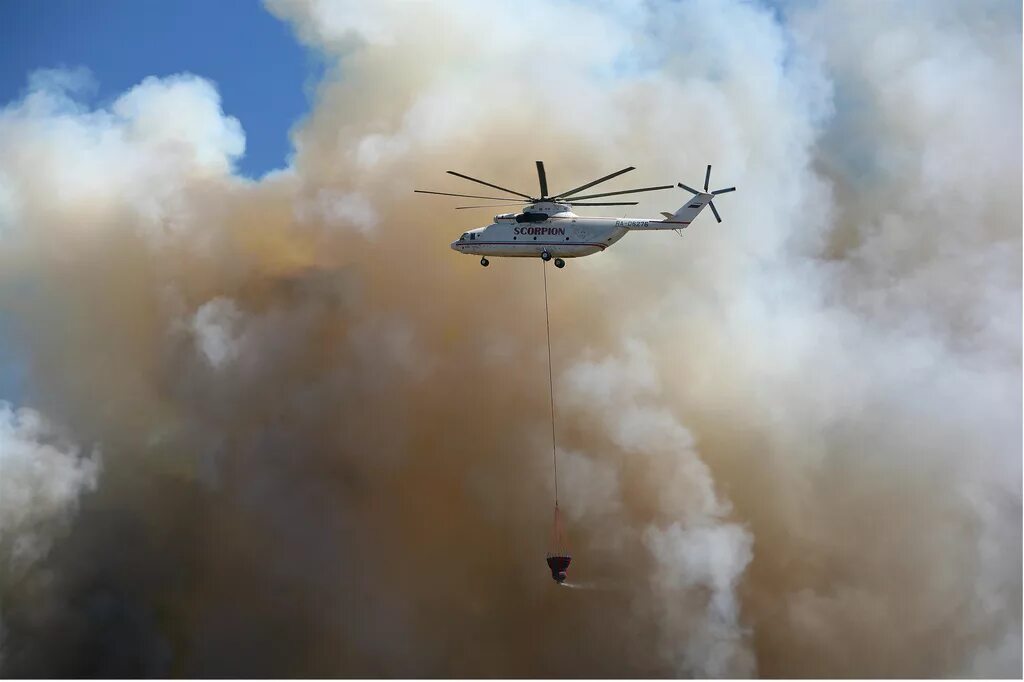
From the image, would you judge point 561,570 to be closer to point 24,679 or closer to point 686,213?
point 686,213

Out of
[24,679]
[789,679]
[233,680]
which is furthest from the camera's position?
[24,679]

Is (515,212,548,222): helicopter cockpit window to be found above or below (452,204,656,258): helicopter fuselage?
above

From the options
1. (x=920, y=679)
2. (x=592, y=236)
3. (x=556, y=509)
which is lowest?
(x=920, y=679)

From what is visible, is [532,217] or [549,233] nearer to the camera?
[549,233]

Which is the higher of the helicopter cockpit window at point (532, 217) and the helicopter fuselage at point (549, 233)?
the helicopter cockpit window at point (532, 217)

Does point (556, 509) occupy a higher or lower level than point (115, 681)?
higher

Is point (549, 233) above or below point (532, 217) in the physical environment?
below

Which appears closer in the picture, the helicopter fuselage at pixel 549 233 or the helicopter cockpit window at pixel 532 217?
the helicopter fuselage at pixel 549 233

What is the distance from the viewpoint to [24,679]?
7188 cm

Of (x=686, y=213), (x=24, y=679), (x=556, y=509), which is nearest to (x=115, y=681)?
(x=24, y=679)

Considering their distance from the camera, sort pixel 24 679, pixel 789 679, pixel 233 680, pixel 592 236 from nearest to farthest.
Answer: pixel 592 236 < pixel 789 679 < pixel 233 680 < pixel 24 679

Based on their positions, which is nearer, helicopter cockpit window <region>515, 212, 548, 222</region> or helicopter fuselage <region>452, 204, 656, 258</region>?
helicopter fuselage <region>452, 204, 656, 258</region>

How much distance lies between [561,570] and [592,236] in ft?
42.6

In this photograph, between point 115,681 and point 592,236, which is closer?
point 592,236
